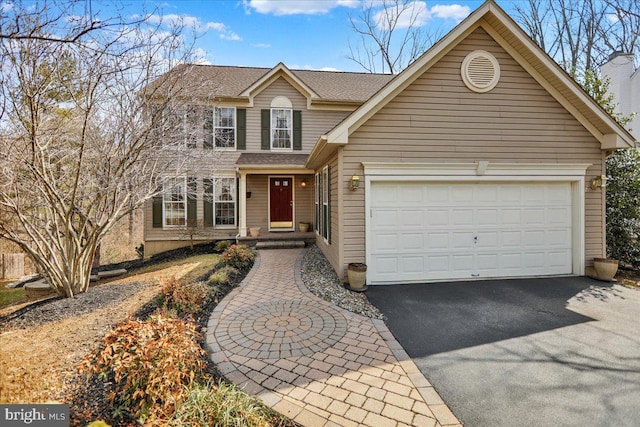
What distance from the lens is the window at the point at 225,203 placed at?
40.3 ft

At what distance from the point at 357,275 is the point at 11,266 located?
13637 millimetres

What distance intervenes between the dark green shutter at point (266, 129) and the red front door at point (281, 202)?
1394 millimetres

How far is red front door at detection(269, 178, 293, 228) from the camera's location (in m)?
12.7

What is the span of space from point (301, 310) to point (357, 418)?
2595 millimetres

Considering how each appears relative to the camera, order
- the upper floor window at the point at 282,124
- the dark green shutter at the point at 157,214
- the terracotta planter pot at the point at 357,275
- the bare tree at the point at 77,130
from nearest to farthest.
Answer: the bare tree at the point at 77,130 < the terracotta planter pot at the point at 357,275 < the dark green shutter at the point at 157,214 < the upper floor window at the point at 282,124

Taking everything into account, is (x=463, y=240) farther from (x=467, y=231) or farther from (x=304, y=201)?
(x=304, y=201)

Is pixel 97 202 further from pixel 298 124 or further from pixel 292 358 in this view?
pixel 298 124

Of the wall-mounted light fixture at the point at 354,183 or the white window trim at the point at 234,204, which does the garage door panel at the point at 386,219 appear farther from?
the white window trim at the point at 234,204

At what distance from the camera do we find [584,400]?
9.56 ft

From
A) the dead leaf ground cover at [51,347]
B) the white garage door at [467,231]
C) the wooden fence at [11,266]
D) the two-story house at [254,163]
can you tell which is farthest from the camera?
the two-story house at [254,163]

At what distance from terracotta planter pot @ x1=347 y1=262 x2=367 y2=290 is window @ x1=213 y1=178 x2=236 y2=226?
24.5 feet

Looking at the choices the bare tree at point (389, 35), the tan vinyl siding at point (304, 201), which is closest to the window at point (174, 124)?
the tan vinyl siding at point (304, 201)

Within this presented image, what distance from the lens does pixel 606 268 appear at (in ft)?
22.0

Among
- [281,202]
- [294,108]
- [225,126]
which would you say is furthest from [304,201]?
[225,126]
